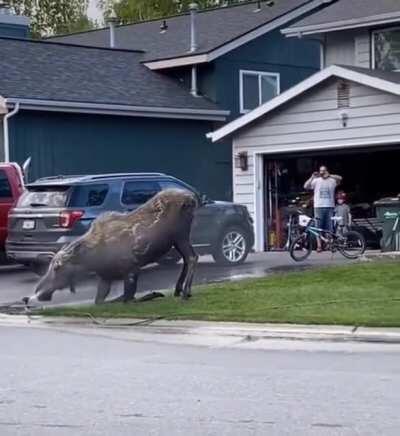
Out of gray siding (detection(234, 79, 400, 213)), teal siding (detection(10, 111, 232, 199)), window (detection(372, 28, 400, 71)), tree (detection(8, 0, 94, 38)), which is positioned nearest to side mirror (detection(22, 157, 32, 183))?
teal siding (detection(10, 111, 232, 199))

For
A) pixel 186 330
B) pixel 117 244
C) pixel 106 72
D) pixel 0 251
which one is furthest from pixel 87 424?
pixel 106 72

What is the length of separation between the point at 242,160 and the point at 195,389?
15634 mm

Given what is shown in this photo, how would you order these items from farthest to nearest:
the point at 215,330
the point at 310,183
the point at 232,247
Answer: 1. the point at 310,183
2. the point at 232,247
3. the point at 215,330

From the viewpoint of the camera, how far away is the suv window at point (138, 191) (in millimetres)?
20281

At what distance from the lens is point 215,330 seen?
14008mm

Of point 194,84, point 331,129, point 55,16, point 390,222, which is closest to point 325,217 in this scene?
point 390,222

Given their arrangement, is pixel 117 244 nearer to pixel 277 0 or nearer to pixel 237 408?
pixel 237 408

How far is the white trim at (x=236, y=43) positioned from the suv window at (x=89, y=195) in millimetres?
11675

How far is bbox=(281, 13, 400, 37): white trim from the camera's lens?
24.9m

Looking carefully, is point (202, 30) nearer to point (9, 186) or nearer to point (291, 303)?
point (9, 186)

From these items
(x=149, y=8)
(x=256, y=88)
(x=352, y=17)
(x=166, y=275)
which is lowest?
(x=166, y=275)

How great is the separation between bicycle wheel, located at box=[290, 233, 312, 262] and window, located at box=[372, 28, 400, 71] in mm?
5377

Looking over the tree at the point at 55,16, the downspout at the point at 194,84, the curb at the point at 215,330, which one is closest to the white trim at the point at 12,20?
the downspout at the point at 194,84

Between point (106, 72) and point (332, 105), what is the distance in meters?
8.87
